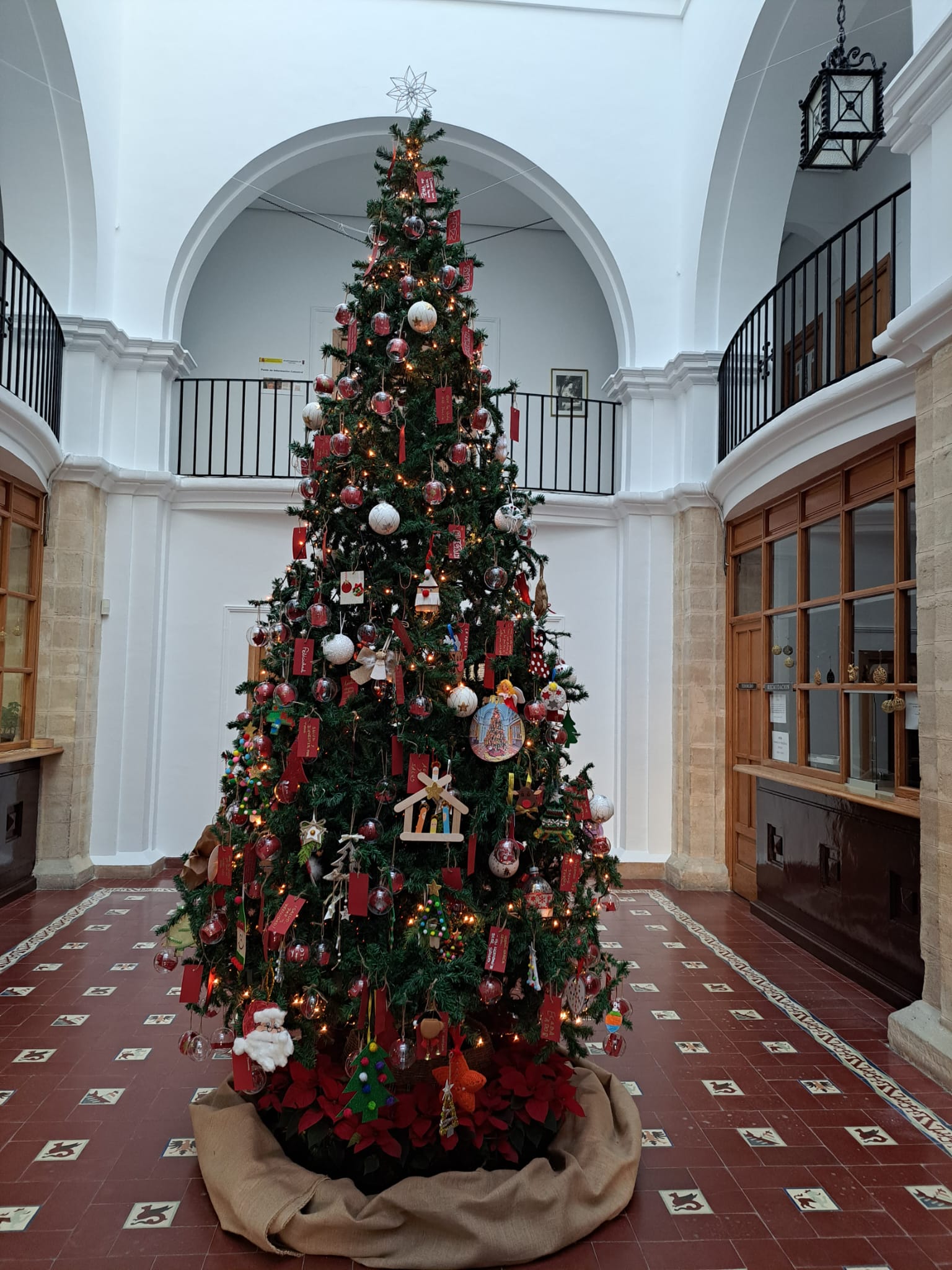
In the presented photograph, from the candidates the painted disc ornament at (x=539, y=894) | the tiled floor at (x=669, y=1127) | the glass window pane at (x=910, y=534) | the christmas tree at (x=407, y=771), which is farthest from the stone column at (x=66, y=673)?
the glass window pane at (x=910, y=534)

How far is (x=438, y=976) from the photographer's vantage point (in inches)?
109

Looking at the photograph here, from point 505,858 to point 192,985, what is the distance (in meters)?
1.18

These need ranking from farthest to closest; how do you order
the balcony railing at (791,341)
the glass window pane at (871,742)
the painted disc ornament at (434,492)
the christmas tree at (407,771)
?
the balcony railing at (791,341)
the glass window pane at (871,742)
the painted disc ornament at (434,492)
the christmas tree at (407,771)

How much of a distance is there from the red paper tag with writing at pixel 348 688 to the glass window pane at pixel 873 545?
140 inches

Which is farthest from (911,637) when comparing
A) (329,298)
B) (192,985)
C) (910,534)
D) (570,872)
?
(329,298)

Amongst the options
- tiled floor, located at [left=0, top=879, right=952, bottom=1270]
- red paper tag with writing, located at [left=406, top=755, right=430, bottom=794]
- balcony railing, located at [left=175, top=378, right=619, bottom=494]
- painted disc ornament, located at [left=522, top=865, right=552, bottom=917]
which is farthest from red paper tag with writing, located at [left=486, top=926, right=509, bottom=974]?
balcony railing, located at [left=175, top=378, right=619, bottom=494]

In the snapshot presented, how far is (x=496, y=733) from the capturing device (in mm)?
2963

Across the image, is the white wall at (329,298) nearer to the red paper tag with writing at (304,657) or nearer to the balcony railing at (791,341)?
the balcony railing at (791,341)

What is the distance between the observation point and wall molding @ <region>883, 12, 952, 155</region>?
12.6 feet

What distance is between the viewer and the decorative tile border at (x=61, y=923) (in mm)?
5273

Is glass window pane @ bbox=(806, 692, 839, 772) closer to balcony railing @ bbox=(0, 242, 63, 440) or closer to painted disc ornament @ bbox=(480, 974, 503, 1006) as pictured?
painted disc ornament @ bbox=(480, 974, 503, 1006)

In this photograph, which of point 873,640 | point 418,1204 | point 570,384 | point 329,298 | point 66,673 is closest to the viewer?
point 418,1204

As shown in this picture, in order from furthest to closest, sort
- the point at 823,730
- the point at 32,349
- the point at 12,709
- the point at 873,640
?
the point at 12,709, the point at 32,349, the point at 823,730, the point at 873,640

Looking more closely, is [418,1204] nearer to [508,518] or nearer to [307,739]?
[307,739]
